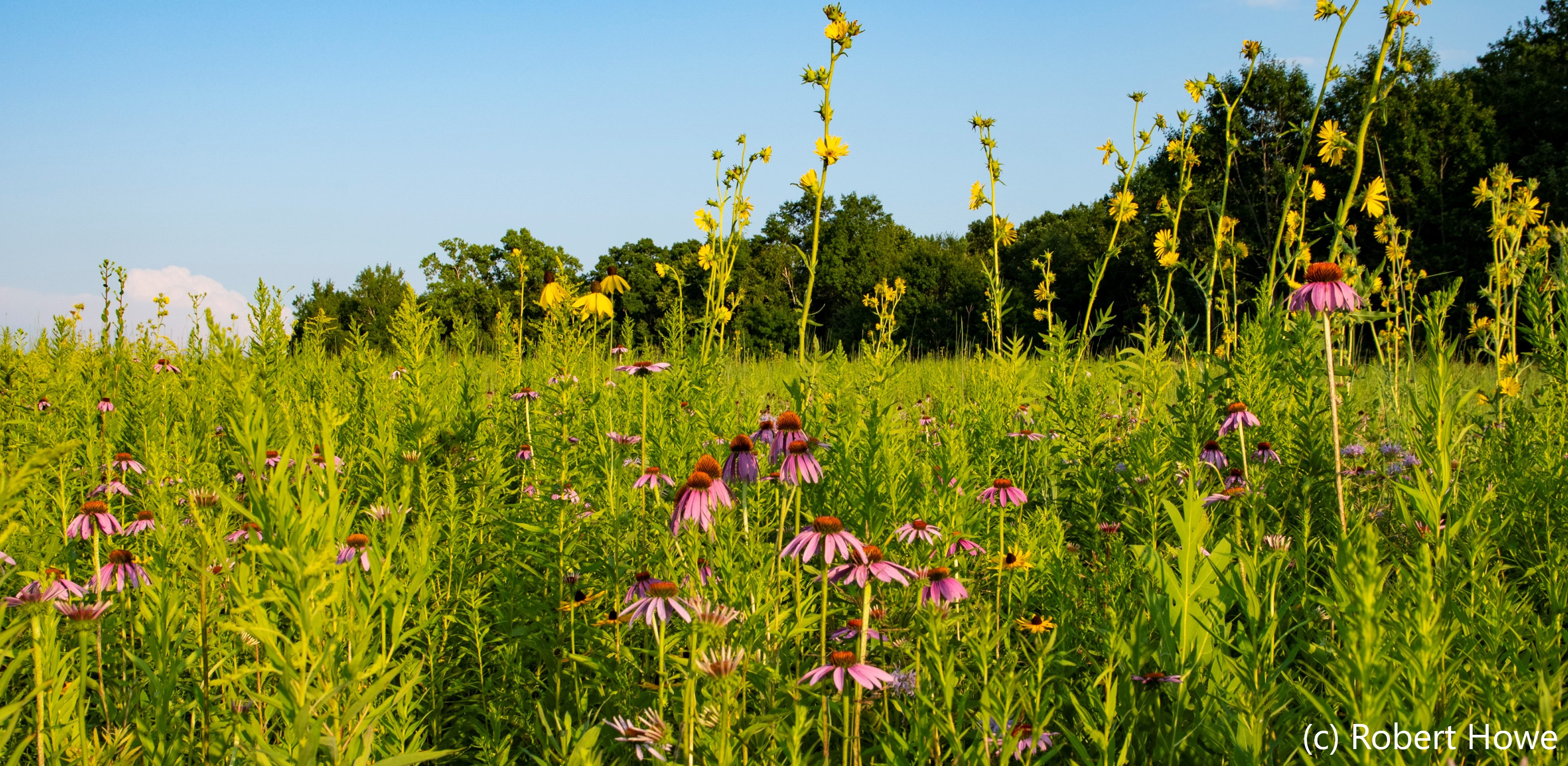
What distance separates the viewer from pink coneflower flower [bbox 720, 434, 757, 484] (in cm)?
167

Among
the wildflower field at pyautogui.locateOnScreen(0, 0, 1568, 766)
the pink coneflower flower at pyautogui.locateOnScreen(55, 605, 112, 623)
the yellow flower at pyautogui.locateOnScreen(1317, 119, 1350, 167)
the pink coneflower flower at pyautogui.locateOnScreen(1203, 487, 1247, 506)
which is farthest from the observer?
the yellow flower at pyautogui.locateOnScreen(1317, 119, 1350, 167)

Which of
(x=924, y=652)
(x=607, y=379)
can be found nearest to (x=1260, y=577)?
(x=924, y=652)

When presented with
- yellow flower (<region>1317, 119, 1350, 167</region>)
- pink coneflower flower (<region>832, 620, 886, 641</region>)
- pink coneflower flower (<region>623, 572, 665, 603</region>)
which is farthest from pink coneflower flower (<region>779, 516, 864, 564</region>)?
yellow flower (<region>1317, 119, 1350, 167</region>)

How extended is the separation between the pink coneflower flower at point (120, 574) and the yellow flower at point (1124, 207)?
A: 13.6 ft

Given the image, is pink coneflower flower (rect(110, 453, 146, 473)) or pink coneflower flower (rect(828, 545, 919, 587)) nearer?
pink coneflower flower (rect(828, 545, 919, 587))

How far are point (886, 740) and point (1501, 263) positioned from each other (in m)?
3.88

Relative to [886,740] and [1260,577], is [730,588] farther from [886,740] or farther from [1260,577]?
[1260,577]

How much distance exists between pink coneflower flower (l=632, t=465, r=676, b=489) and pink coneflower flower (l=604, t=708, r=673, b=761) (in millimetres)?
730

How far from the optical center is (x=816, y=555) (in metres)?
1.79

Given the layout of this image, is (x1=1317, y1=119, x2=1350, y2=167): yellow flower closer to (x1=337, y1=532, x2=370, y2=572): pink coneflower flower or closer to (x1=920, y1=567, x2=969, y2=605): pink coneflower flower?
(x1=920, y1=567, x2=969, y2=605): pink coneflower flower

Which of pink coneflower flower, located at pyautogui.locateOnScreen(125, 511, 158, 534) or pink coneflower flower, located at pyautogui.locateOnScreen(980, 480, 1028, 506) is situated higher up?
pink coneflower flower, located at pyautogui.locateOnScreen(980, 480, 1028, 506)

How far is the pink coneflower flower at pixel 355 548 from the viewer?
53.3 inches

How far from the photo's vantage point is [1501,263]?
137 inches

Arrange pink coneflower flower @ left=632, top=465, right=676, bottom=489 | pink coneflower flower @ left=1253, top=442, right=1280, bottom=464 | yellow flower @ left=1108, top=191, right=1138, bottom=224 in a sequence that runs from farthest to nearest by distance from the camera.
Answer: yellow flower @ left=1108, top=191, right=1138, bottom=224 → pink coneflower flower @ left=1253, top=442, right=1280, bottom=464 → pink coneflower flower @ left=632, top=465, right=676, bottom=489
